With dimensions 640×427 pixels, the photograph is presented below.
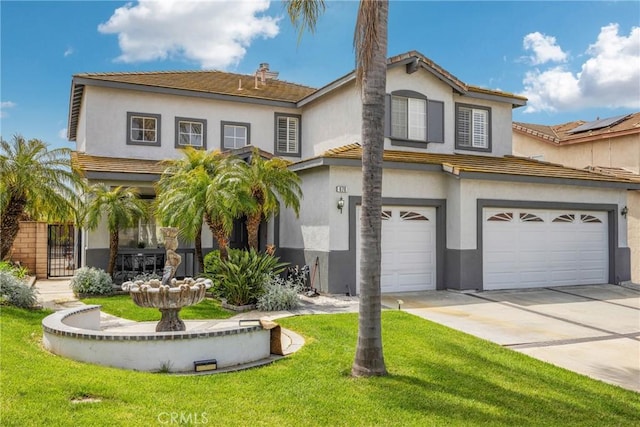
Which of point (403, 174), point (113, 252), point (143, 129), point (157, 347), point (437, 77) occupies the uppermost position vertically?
point (437, 77)

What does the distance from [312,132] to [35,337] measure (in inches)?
522

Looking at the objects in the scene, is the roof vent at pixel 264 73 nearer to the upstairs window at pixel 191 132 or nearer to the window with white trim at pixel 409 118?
the upstairs window at pixel 191 132

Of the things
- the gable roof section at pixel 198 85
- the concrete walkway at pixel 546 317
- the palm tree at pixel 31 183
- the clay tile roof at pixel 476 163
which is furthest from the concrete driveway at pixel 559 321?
the gable roof section at pixel 198 85

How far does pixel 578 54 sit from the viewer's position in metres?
20.9

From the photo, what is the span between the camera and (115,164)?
54.7ft

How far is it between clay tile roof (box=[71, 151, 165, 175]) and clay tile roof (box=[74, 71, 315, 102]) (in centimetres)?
281

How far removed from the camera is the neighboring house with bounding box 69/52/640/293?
47.8 ft

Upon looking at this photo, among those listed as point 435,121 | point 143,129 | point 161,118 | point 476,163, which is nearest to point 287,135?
point 161,118

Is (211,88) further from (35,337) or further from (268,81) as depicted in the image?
(35,337)

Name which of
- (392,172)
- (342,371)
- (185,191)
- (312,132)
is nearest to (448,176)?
(392,172)

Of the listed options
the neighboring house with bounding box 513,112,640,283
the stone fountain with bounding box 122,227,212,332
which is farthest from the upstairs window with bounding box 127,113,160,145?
the neighboring house with bounding box 513,112,640,283

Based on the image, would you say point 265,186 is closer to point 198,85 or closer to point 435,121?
point 435,121

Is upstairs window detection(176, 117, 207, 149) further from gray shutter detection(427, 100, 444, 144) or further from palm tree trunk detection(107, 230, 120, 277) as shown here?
gray shutter detection(427, 100, 444, 144)

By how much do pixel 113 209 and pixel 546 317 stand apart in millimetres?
11692
